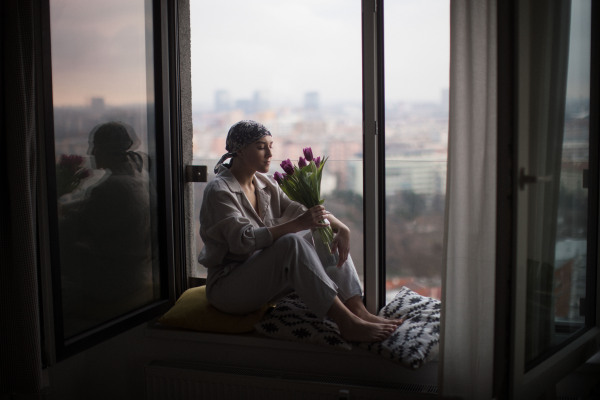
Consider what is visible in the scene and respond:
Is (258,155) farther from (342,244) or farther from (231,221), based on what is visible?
(342,244)

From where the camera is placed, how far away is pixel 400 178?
280 cm

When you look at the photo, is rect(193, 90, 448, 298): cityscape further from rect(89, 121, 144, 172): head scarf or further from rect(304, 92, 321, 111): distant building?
rect(89, 121, 144, 172): head scarf

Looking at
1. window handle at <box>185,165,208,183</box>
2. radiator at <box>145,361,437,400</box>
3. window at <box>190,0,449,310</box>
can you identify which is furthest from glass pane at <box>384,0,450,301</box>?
window handle at <box>185,165,208,183</box>

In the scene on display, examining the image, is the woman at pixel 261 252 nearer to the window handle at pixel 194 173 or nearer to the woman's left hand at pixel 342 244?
A: the woman's left hand at pixel 342 244

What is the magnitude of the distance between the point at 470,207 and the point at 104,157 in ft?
4.77

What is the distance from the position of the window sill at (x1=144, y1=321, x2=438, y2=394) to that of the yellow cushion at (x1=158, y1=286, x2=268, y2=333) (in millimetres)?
37

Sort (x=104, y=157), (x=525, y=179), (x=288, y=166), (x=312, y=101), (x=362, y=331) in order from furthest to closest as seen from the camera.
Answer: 1. (x=312, y=101)
2. (x=288, y=166)
3. (x=104, y=157)
4. (x=362, y=331)
5. (x=525, y=179)

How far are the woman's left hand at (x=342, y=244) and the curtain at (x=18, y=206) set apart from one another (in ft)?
3.91

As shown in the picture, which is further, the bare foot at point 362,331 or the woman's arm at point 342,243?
the woman's arm at point 342,243

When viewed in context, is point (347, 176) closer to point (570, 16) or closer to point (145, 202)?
point (145, 202)

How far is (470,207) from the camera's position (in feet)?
7.14

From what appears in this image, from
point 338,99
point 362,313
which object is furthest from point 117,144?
point 362,313

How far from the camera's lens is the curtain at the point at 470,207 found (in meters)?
2.14

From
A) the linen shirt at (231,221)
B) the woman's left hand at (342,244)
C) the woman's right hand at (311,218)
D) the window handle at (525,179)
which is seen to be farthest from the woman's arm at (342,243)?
the window handle at (525,179)
